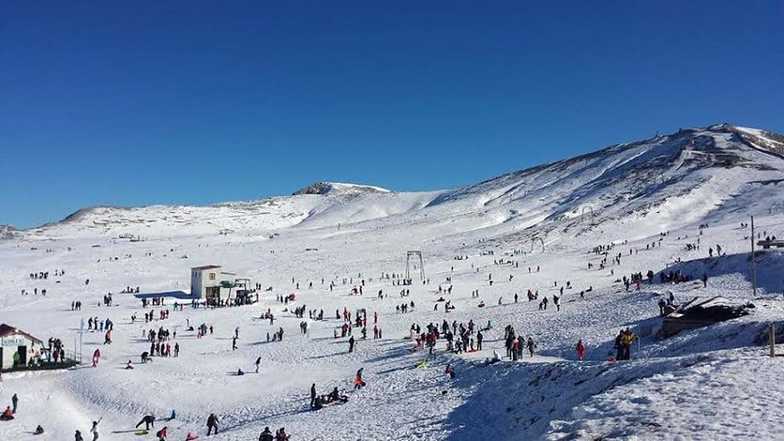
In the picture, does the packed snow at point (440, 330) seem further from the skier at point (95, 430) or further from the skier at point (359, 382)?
the skier at point (95, 430)

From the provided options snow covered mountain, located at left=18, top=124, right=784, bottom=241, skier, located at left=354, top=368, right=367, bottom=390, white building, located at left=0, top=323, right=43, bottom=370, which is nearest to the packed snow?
skier, located at left=354, top=368, right=367, bottom=390

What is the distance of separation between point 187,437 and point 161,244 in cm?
9486

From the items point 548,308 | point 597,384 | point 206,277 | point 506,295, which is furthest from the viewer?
point 206,277

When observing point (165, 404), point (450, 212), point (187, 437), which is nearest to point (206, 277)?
point (165, 404)

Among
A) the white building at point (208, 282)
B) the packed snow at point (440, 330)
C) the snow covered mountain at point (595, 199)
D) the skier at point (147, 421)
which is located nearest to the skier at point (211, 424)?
the packed snow at point (440, 330)

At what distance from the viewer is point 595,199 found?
406 ft

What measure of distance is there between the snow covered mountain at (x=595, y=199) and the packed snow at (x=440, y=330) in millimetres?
1106

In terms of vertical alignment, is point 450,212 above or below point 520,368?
above

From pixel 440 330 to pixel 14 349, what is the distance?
24072 millimetres

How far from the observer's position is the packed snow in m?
16.9

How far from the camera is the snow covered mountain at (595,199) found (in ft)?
334

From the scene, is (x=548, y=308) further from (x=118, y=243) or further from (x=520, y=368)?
(x=118, y=243)

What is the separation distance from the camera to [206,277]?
197 feet

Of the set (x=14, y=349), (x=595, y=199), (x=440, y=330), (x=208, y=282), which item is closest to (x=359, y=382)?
(x=440, y=330)
